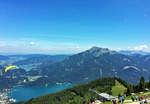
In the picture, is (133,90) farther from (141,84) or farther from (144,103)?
(144,103)

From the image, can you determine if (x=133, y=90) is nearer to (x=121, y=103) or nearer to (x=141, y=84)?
(x=141, y=84)

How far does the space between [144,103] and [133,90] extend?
239 feet

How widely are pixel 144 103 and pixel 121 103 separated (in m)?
9.31

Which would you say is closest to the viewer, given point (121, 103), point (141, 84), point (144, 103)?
point (144, 103)

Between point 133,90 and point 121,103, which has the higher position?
point 121,103

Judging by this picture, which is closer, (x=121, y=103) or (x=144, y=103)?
(x=144, y=103)

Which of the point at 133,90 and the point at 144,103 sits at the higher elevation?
the point at 144,103

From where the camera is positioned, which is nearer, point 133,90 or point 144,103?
point 144,103

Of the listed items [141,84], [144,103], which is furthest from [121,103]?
[141,84]

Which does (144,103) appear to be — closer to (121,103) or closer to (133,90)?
(121,103)

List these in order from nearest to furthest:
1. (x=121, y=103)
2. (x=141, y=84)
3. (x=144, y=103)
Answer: (x=144, y=103) → (x=121, y=103) → (x=141, y=84)

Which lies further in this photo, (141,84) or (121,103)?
(141,84)

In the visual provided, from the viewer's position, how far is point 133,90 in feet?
354

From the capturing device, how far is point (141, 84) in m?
105
